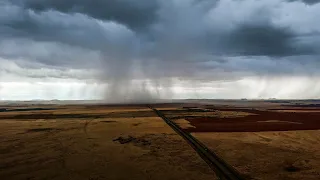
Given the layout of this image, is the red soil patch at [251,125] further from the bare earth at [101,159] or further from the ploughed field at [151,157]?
the bare earth at [101,159]

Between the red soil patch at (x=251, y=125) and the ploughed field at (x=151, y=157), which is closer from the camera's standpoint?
the ploughed field at (x=151, y=157)

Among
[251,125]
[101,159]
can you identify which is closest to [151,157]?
[101,159]

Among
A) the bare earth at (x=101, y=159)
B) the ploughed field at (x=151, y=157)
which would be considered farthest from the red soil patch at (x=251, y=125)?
the bare earth at (x=101, y=159)

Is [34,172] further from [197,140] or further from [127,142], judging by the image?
[197,140]

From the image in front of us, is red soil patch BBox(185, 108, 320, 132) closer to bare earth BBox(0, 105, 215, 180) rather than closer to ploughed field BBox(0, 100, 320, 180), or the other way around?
ploughed field BBox(0, 100, 320, 180)

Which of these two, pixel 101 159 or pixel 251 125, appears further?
pixel 251 125

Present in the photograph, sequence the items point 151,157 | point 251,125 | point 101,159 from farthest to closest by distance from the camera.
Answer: point 251,125 → point 151,157 → point 101,159

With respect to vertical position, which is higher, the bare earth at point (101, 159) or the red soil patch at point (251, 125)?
the red soil patch at point (251, 125)

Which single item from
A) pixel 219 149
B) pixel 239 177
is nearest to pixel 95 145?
pixel 219 149

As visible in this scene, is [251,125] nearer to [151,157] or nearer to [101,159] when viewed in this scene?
[151,157]

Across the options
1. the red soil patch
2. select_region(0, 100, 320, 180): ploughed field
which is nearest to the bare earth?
select_region(0, 100, 320, 180): ploughed field

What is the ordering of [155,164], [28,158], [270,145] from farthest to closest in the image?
[270,145], [28,158], [155,164]
